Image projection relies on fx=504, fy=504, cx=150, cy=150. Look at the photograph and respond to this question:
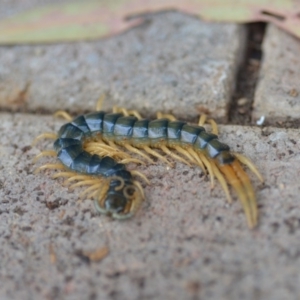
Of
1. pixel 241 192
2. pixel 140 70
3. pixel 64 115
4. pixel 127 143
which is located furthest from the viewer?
pixel 140 70

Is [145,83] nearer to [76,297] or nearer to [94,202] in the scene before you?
[94,202]

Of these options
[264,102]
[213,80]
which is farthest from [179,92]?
[264,102]

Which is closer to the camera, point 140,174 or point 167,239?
point 167,239

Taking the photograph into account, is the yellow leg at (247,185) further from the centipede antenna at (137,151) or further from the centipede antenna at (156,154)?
the centipede antenna at (137,151)

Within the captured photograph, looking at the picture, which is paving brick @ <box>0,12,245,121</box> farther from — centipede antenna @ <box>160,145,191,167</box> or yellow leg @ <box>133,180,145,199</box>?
yellow leg @ <box>133,180,145,199</box>

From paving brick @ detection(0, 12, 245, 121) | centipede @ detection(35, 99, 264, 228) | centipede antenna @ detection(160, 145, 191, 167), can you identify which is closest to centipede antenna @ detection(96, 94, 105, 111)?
paving brick @ detection(0, 12, 245, 121)

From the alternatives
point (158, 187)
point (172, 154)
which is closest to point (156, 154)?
point (172, 154)

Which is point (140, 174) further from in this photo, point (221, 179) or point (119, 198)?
point (221, 179)
